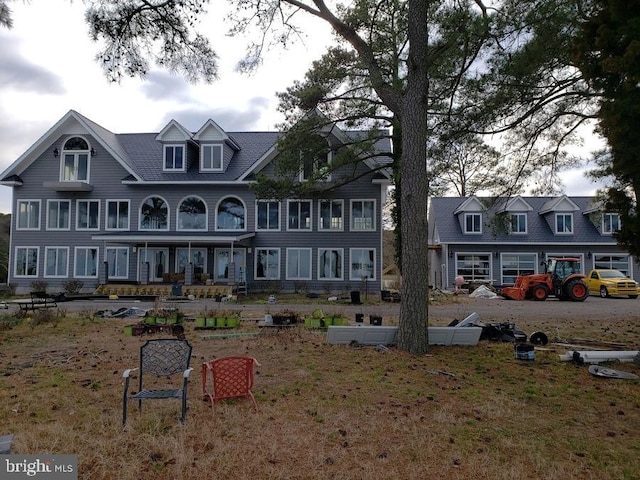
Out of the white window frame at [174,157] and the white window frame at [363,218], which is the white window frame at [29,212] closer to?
the white window frame at [174,157]

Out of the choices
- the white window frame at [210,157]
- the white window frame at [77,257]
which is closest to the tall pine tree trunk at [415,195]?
the white window frame at [210,157]

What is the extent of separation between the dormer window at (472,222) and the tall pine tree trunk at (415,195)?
2314 centimetres

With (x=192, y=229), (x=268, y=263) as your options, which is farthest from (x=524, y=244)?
(x=192, y=229)

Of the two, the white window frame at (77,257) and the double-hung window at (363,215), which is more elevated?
the double-hung window at (363,215)

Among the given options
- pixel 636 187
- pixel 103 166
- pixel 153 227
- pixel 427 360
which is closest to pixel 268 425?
pixel 427 360

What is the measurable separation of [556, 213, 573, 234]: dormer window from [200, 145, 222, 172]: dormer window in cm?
2177

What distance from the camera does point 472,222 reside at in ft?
99.9

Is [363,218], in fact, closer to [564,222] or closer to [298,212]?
[298,212]

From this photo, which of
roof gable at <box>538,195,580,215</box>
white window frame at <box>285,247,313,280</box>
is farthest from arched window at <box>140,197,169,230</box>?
roof gable at <box>538,195,580,215</box>

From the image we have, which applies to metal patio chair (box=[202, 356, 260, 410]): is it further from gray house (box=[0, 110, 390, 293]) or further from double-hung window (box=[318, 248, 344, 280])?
double-hung window (box=[318, 248, 344, 280])

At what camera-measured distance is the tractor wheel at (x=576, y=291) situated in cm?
2148

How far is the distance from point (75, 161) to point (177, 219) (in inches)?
268

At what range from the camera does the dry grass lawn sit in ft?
12.4

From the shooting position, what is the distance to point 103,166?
84.5 feet
